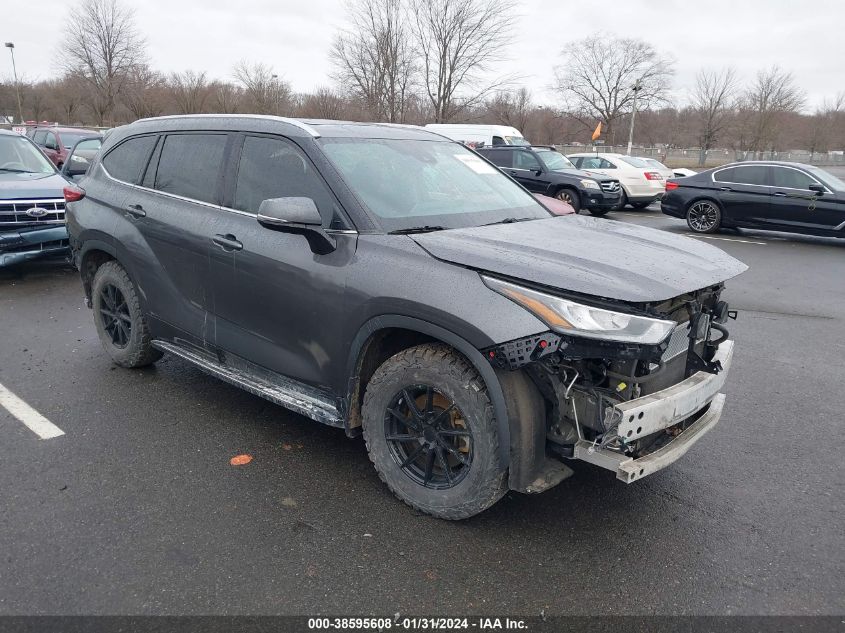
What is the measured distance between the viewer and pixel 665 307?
2797 mm

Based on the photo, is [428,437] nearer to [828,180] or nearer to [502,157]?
[828,180]

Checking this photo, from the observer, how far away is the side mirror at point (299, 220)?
3.04 metres

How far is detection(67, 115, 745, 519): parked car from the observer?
2605mm

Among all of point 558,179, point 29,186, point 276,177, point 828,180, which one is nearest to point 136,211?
point 276,177

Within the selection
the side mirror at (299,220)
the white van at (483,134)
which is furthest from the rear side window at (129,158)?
the white van at (483,134)

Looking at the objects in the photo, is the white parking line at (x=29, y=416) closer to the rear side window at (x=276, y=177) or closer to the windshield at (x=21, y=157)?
the rear side window at (x=276, y=177)

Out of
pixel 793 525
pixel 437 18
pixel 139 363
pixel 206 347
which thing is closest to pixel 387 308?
pixel 206 347

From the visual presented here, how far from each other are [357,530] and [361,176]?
180cm

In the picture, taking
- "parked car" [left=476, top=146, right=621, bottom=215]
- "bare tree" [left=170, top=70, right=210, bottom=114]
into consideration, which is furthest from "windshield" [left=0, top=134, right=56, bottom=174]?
"bare tree" [left=170, top=70, right=210, bottom=114]

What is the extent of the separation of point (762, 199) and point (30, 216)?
41.0ft

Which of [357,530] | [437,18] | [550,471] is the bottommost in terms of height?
[357,530]

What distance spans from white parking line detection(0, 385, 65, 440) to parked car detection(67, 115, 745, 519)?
81cm

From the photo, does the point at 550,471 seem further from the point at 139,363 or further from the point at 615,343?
the point at 139,363

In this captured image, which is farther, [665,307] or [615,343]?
[665,307]
